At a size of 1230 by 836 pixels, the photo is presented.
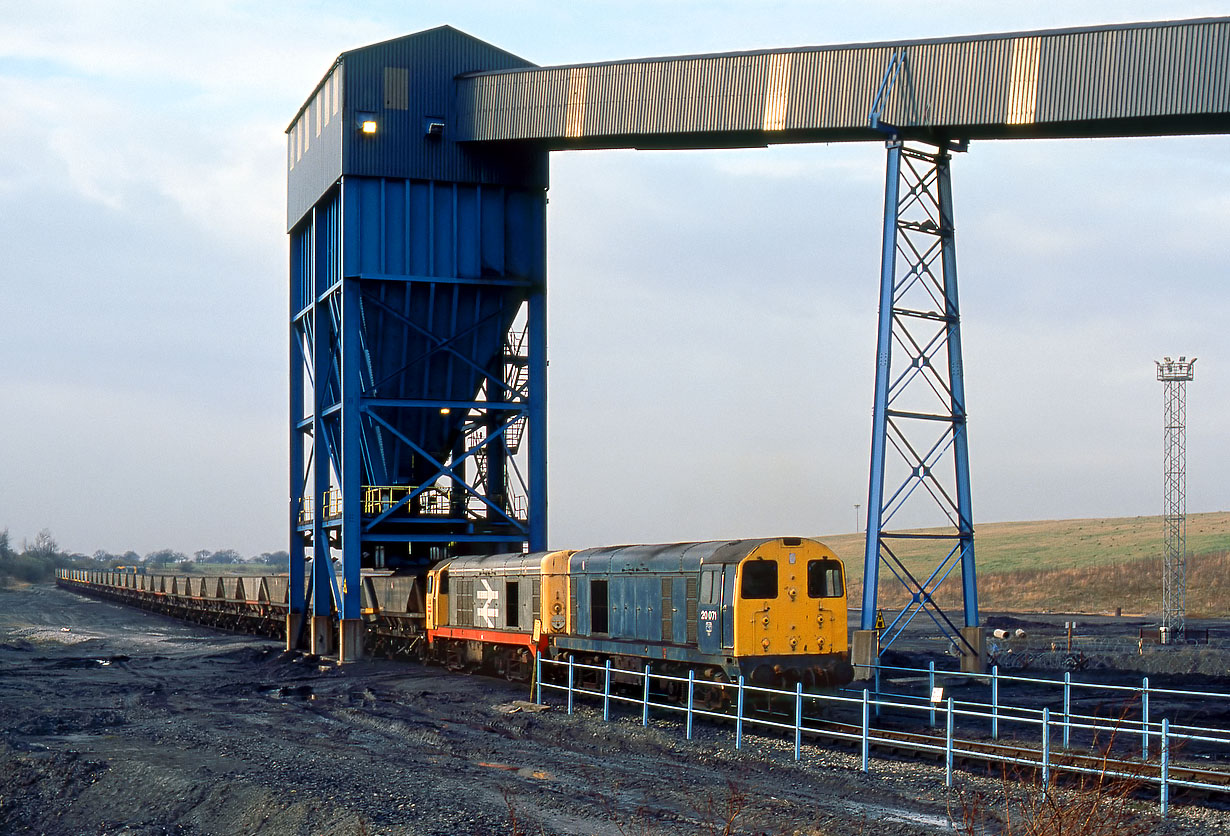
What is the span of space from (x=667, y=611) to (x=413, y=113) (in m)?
21.1

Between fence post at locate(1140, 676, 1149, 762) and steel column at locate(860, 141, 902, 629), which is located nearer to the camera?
fence post at locate(1140, 676, 1149, 762)

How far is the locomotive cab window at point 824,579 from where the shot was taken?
26.2m

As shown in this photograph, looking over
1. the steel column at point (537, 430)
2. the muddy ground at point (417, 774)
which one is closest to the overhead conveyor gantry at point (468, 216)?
the steel column at point (537, 430)

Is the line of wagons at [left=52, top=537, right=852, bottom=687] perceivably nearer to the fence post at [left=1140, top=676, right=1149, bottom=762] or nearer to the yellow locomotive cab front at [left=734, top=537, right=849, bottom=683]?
the yellow locomotive cab front at [left=734, top=537, right=849, bottom=683]

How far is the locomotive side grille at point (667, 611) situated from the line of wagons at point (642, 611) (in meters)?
0.02

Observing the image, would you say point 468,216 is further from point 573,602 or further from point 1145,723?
point 1145,723

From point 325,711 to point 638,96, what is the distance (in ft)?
63.5

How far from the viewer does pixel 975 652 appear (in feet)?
103

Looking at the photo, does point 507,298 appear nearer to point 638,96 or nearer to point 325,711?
point 638,96

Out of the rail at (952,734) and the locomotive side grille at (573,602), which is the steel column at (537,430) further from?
the rail at (952,734)

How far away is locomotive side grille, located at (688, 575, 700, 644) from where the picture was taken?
26328 mm

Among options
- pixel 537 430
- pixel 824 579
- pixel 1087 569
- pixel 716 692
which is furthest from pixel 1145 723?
pixel 1087 569

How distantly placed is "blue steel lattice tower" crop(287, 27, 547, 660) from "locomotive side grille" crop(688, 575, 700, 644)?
15404 mm

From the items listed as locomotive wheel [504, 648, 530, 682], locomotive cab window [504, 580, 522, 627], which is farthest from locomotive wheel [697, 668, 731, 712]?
locomotive cab window [504, 580, 522, 627]
